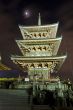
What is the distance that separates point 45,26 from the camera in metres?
70.1

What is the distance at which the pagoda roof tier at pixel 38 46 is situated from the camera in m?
68.6

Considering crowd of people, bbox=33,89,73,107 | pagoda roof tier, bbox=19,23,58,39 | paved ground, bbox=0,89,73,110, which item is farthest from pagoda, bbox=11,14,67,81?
paved ground, bbox=0,89,73,110

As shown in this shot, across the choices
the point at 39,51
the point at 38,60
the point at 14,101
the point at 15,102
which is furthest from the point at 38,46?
the point at 15,102

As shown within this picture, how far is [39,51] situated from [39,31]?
15.8 ft

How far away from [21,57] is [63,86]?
21071 millimetres

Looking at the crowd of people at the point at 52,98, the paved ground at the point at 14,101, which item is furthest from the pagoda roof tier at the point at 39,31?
the paved ground at the point at 14,101

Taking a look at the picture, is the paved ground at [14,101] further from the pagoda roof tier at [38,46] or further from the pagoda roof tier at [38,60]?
the pagoda roof tier at [38,46]

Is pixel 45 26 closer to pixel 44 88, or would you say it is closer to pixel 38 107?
pixel 44 88

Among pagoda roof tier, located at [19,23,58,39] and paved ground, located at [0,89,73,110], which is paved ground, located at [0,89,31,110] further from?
pagoda roof tier, located at [19,23,58,39]

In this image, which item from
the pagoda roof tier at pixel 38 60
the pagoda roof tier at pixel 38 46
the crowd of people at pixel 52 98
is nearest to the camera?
the crowd of people at pixel 52 98

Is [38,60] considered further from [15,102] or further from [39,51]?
[15,102]

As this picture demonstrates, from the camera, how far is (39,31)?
7069 centimetres

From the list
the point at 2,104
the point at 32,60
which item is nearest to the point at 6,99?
the point at 2,104

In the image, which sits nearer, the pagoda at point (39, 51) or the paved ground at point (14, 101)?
the paved ground at point (14, 101)
